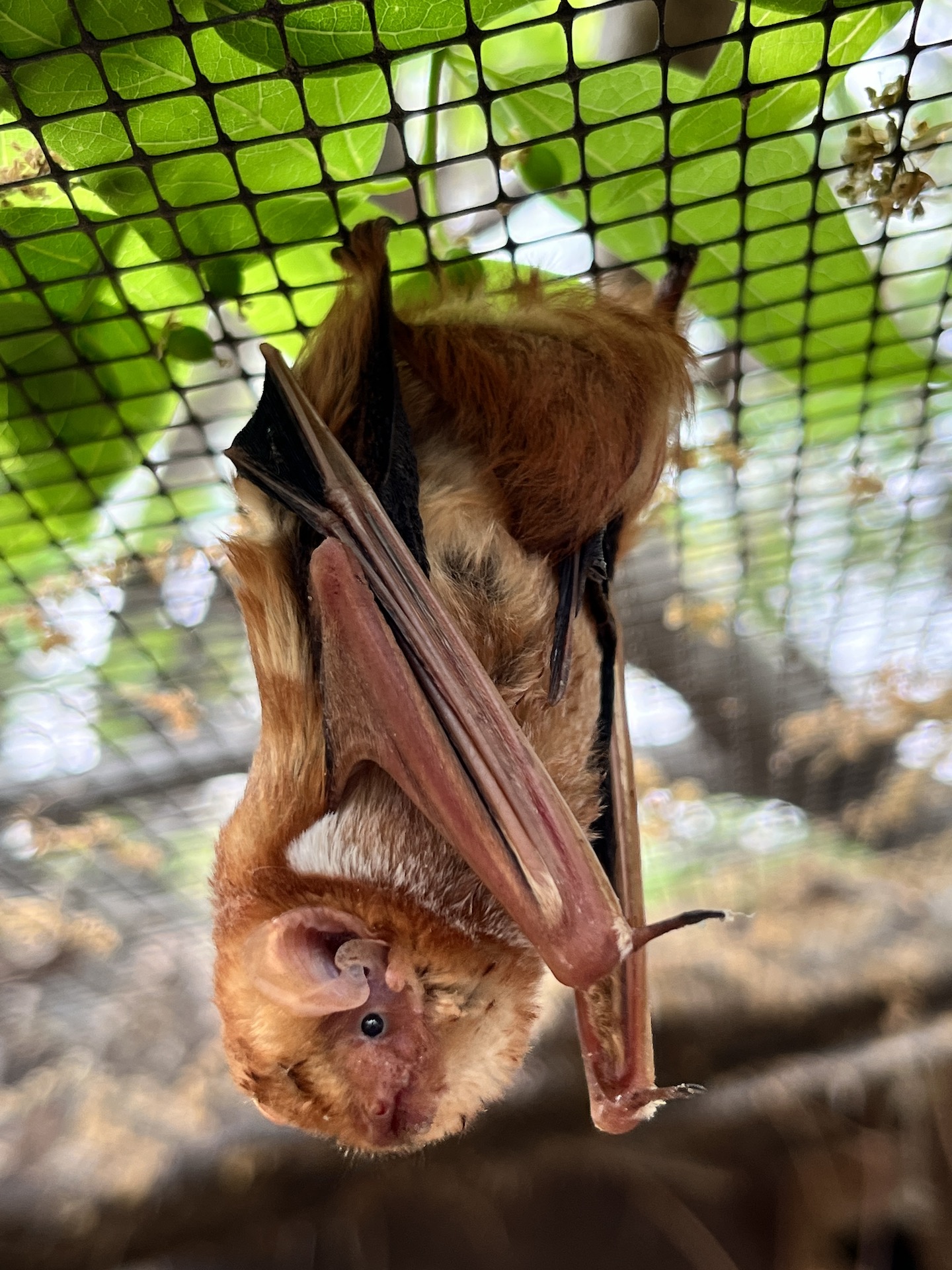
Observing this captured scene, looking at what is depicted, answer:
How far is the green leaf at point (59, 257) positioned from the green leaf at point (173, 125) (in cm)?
20

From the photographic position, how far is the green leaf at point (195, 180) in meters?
1.26

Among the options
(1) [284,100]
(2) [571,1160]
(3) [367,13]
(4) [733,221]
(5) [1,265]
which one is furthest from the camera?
(2) [571,1160]

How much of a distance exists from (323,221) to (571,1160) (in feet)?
7.61

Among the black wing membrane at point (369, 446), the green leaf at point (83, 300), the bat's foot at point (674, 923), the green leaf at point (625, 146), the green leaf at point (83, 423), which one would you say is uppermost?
the green leaf at point (625, 146)

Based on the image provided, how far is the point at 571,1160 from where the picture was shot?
245 cm

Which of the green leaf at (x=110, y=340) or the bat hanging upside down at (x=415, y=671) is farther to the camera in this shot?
the green leaf at (x=110, y=340)

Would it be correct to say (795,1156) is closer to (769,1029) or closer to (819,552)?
(769,1029)

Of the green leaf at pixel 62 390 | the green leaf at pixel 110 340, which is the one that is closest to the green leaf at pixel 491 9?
the green leaf at pixel 110 340

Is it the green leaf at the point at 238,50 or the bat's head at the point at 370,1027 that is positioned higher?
the green leaf at the point at 238,50

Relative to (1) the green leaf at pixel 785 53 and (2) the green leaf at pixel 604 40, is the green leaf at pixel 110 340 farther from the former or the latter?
(1) the green leaf at pixel 785 53

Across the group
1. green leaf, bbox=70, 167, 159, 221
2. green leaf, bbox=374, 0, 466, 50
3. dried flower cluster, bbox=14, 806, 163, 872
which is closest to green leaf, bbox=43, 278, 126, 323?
green leaf, bbox=70, 167, 159, 221

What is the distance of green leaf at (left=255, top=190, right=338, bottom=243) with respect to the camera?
4.40ft

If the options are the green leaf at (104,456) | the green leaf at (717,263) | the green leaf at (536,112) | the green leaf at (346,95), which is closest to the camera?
the green leaf at (346,95)

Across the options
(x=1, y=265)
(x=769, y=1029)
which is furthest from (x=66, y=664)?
(x=769, y=1029)
